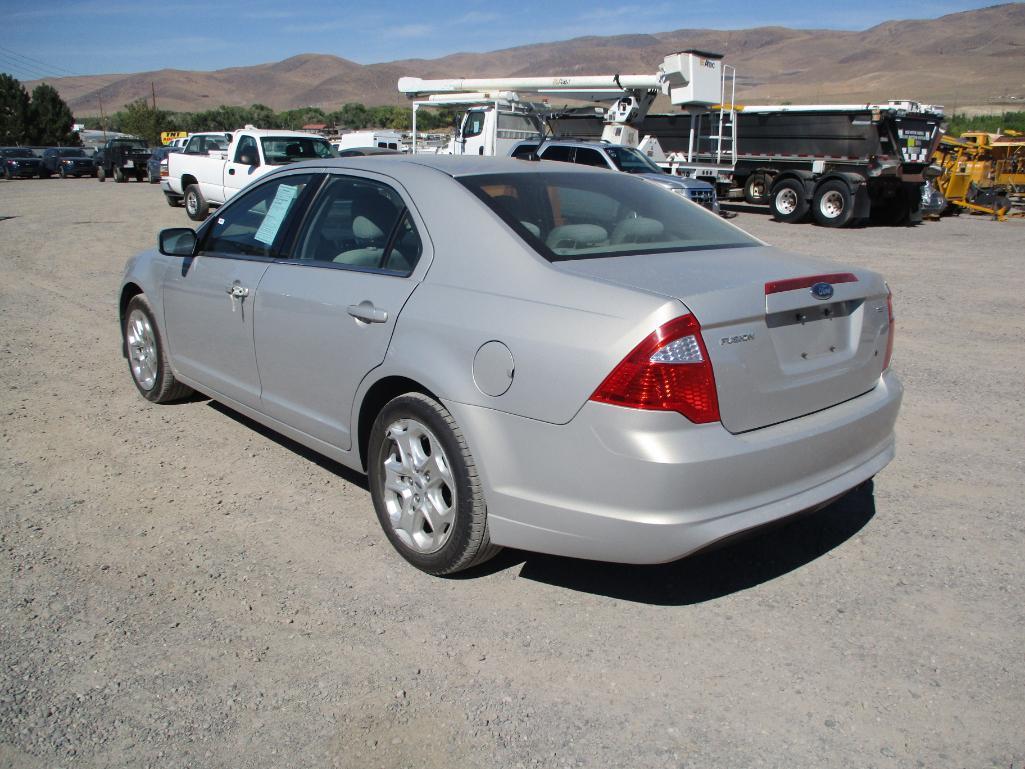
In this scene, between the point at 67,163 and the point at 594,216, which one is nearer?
the point at 594,216

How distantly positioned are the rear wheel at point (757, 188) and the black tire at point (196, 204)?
13151mm

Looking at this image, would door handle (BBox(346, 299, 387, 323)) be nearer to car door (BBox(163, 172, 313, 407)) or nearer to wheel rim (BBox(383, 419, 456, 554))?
wheel rim (BBox(383, 419, 456, 554))

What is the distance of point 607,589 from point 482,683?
31.2 inches

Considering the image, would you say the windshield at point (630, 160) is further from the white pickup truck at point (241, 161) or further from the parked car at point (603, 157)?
the white pickup truck at point (241, 161)

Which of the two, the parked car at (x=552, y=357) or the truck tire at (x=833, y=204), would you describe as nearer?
the parked car at (x=552, y=357)

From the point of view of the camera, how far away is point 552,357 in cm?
289

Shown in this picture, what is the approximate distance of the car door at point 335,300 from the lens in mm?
3572

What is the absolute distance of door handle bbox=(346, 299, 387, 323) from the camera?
3.50 metres

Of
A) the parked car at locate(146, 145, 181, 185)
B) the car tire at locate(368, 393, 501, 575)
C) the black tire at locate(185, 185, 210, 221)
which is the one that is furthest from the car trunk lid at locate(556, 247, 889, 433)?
the parked car at locate(146, 145, 181, 185)

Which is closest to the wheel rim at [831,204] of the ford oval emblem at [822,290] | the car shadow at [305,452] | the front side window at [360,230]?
the car shadow at [305,452]

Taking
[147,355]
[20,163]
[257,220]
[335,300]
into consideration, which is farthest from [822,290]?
[20,163]

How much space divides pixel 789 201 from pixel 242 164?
1262 centimetres

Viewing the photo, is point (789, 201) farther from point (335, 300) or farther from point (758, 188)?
point (335, 300)

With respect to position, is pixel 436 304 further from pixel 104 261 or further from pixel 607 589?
pixel 104 261
